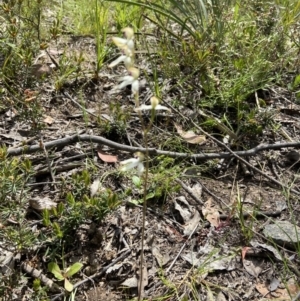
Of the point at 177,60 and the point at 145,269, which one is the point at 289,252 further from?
the point at 177,60

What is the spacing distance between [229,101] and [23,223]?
1355mm

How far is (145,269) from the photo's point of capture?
6.18 feet

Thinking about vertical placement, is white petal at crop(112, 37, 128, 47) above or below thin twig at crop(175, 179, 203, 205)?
Answer: above

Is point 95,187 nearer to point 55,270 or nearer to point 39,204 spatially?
point 39,204

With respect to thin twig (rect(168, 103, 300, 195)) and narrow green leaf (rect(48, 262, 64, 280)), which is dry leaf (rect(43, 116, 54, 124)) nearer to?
thin twig (rect(168, 103, 300, 195))

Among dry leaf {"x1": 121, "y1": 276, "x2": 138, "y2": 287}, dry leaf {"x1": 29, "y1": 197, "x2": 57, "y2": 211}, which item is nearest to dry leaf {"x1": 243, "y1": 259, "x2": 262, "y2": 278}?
dry leaf {"x1": 121, "y1": 276, "x2": 138, "y2": 287}

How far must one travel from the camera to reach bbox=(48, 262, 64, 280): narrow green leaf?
1727 millimetres

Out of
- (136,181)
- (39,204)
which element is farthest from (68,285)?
(136,181)

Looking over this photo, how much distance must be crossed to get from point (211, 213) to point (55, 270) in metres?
0.78

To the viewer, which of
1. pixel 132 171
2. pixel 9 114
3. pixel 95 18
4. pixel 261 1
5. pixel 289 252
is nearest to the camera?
pixel 289 252

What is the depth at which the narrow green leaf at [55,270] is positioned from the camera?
1727mm

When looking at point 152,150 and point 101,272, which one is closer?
point 101,272

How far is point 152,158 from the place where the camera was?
2.26m

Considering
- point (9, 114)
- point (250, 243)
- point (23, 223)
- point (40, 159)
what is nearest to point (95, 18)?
point (9, 114)
